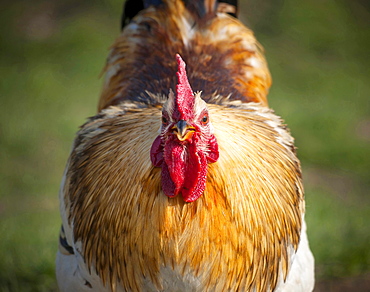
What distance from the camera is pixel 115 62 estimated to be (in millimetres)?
4043

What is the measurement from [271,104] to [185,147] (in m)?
6.43

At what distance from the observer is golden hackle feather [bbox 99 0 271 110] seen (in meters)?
3.51

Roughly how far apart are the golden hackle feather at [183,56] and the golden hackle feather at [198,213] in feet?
2.06

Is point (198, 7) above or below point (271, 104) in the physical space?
above

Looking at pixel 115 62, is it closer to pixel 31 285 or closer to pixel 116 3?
pixel 31 285

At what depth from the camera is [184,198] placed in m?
2.33

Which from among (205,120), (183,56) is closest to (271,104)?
(183,56)

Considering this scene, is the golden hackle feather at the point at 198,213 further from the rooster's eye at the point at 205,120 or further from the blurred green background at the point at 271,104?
the blurred green background at the point at 271,104

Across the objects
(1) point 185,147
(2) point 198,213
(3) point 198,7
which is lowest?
(2) point 198,213

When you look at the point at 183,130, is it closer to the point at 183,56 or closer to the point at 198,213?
the point at 198,213

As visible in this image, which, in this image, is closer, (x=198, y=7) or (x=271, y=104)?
(x=198, y=7)

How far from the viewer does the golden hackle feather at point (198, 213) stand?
2379 mm

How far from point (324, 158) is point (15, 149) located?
4.68 metres

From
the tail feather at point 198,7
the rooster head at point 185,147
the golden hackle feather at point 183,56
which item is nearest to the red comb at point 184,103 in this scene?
the rooster head at point 185,147
